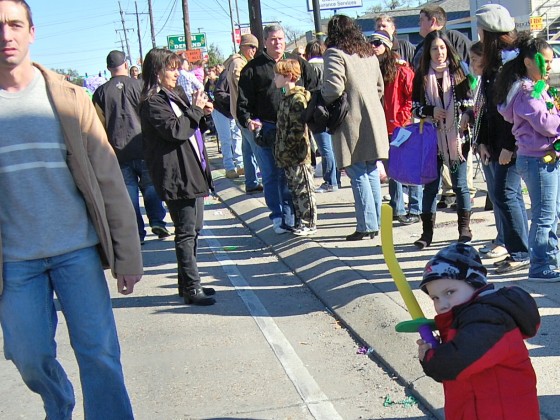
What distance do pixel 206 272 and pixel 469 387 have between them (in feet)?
16.6

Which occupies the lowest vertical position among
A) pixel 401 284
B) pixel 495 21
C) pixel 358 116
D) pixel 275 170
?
pixel 401 284

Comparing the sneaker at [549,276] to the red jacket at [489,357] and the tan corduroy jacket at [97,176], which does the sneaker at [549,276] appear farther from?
the tan corduroy jacket at [97,176]

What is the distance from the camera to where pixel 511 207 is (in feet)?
20.4

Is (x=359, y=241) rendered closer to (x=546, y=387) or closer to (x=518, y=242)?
(x=518, y=242)

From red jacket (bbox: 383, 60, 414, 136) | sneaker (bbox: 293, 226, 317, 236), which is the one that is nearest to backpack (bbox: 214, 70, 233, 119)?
red jacket (bbox: 383, 60, 414, 136)

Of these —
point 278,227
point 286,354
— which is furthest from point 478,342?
point 278,227

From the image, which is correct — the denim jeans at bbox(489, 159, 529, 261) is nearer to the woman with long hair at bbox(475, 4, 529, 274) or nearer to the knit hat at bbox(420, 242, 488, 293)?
the woman with long hair at bbox(475, 4, 529, 274)

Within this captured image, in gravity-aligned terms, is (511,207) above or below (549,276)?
above

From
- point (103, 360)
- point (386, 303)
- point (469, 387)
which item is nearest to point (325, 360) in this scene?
point (386, 303)

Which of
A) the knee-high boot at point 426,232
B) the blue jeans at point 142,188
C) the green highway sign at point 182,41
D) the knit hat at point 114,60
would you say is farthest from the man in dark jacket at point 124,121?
the green highway sign at point 182,41

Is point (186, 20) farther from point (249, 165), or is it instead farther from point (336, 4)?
point (249, 165)

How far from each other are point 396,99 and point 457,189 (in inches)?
76.7

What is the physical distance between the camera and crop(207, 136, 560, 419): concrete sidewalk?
14.6 ft

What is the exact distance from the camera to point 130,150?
30.1ft
